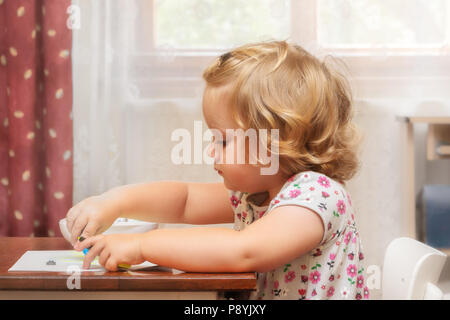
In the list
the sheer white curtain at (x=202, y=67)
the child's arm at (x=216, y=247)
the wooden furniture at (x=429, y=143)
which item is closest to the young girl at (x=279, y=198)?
the child's arm at (x=216, y=247)

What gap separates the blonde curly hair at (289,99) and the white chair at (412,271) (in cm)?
19

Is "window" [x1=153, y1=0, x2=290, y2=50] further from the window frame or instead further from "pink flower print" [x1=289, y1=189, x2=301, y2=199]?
"pink flower print" [x1=289, y1=189, x2=301, y2=199]

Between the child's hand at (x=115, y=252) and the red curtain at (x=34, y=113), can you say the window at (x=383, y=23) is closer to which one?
the red curtain at (x=34, y=113)

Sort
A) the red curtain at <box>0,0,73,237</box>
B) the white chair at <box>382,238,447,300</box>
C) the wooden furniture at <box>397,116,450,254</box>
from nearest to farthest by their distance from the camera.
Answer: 1. the white chair at <box>382,238,447,300</box>
2. the wooden furniture at <box>397,116,450,254</box>
3. the red curtain at <box>0,0,73,237</box>

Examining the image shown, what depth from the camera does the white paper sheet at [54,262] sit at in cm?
62

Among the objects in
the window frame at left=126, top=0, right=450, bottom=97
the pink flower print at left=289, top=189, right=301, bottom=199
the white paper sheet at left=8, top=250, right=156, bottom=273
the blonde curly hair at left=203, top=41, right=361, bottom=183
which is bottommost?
the white paper sheet at left=8, top=250, right=156, bottom=273

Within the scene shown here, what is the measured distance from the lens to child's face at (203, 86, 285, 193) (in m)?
0.71

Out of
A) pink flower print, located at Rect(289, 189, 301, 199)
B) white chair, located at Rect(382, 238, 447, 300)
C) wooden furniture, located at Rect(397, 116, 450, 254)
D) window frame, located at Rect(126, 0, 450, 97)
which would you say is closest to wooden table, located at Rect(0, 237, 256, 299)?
pink flower print, located at Rect(289, 189, 301, 199)

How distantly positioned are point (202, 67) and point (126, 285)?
3.66ft

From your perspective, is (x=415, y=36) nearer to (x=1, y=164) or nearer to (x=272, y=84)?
(x=272, y=84)

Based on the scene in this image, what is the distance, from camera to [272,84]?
702 mm
